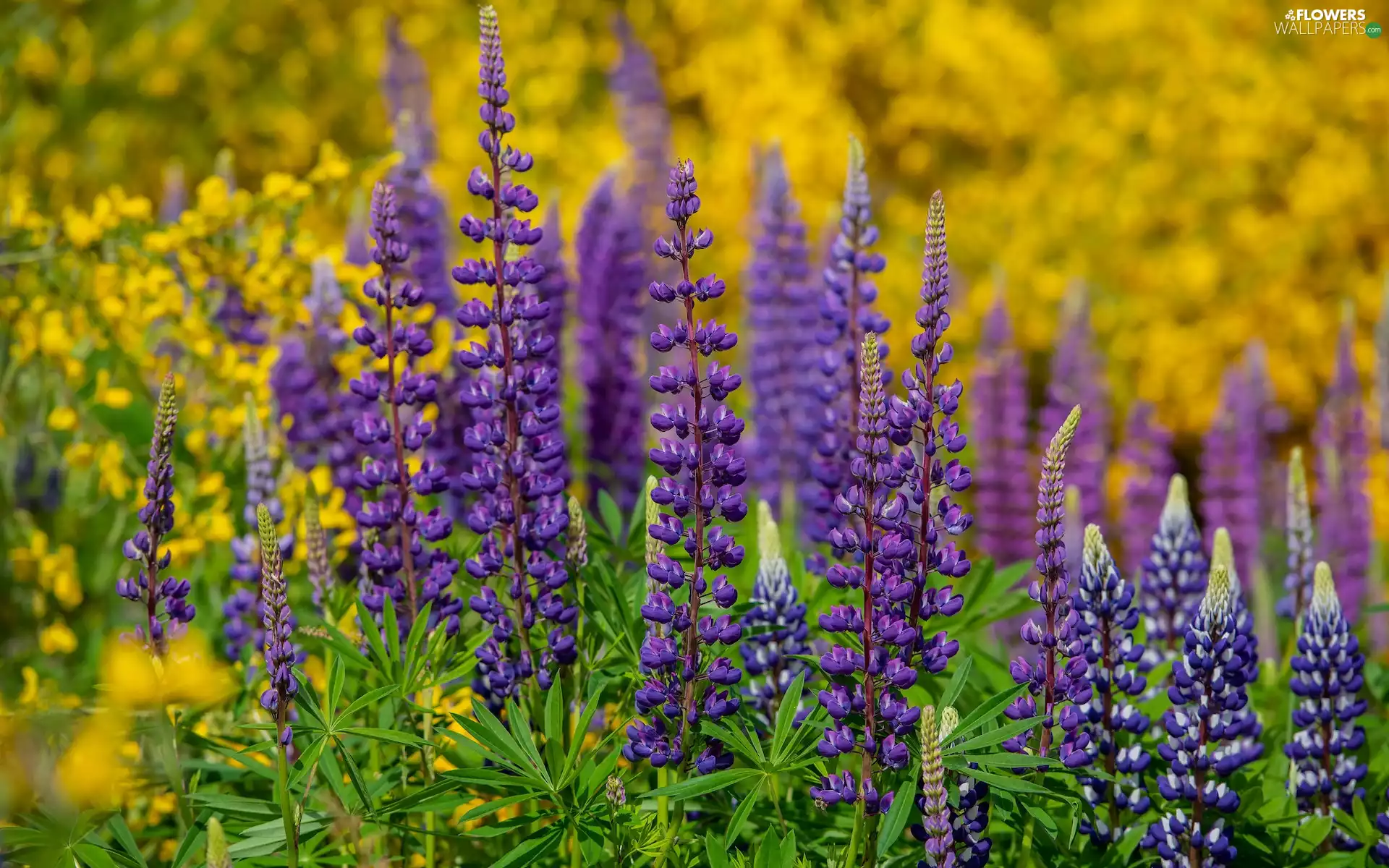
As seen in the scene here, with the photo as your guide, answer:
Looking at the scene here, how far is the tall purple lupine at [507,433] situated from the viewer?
2.12m

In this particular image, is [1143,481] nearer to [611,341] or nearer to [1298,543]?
[611,341]

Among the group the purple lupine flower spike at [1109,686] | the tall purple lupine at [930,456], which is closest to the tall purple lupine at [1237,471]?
the purple lupine flower spike at [1109,686]

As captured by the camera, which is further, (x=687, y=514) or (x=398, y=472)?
(x=398, y=472)

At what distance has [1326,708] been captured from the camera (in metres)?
2.31

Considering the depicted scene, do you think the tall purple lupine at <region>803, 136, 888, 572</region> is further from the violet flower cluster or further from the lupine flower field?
the violet flower cluster

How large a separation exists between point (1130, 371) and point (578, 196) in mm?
4586

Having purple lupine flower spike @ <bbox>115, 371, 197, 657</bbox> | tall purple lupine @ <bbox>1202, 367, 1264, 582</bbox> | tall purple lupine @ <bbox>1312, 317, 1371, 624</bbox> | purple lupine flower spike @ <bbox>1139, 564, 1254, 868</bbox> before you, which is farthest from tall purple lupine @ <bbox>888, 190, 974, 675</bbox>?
tall purple lupine @ <bbox>1202, 367, 1264, 582</bbox>

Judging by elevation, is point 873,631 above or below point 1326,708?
above

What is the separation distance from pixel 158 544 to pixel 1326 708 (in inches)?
82.8

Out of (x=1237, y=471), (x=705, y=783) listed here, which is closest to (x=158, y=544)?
(x=705, y=783)

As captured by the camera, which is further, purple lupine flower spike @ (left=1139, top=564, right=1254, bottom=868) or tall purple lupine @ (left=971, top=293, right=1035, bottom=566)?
tall purple lupine @ (left=971, top=293, right=1035, bottom=566)

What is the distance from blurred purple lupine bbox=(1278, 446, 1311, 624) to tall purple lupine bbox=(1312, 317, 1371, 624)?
9.46 feet

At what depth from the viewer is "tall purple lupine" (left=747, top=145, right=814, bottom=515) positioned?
473cm

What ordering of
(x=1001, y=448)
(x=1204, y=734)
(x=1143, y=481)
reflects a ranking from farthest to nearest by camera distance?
(x=1143, y=481)
(x=1001, y=448)
(x=1204, y=734)
